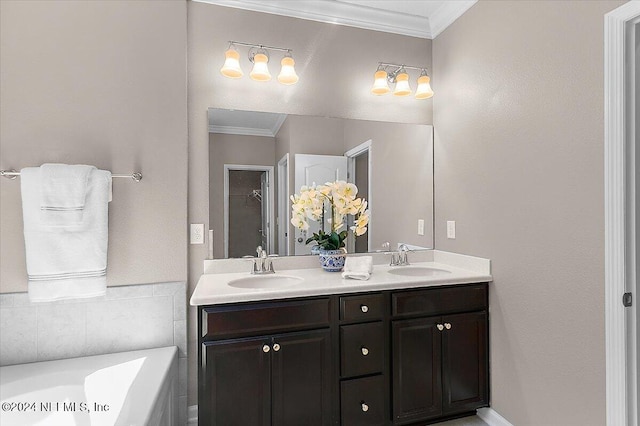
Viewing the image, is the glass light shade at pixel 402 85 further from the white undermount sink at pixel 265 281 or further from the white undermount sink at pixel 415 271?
the white undermount sink at pixel 265 281

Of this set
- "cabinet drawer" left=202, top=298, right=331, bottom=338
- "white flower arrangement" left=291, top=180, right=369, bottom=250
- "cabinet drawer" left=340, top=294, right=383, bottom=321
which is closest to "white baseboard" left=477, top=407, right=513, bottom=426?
"cabinet drawer" left=340, top=294, right=383, bottom=321

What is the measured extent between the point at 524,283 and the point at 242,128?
75.5 inches

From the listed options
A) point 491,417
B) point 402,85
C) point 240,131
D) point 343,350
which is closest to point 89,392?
point 343,350

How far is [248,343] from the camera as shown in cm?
169

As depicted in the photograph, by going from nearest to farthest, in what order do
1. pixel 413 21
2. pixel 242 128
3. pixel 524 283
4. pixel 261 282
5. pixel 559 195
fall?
pixel 559 195 → pixel 524 283 → pixel 261 282 → pixel 242 128 → pixel 413 21

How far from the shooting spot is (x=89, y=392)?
153cm

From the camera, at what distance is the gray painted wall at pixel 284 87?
2137 millimetres

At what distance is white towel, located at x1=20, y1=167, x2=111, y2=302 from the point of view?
170cm

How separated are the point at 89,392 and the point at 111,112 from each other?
1.45 m

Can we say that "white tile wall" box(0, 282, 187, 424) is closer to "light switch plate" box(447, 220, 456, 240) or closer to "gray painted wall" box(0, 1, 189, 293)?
"gray painted wall" box(0, 1, 189, 293)

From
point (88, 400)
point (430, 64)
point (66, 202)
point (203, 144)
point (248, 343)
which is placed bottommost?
point (88, 400)

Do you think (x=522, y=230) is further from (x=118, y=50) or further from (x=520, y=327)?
(x=118, y=50)

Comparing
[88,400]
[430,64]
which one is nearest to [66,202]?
[88,400]

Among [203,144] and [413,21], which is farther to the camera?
[413,21]
